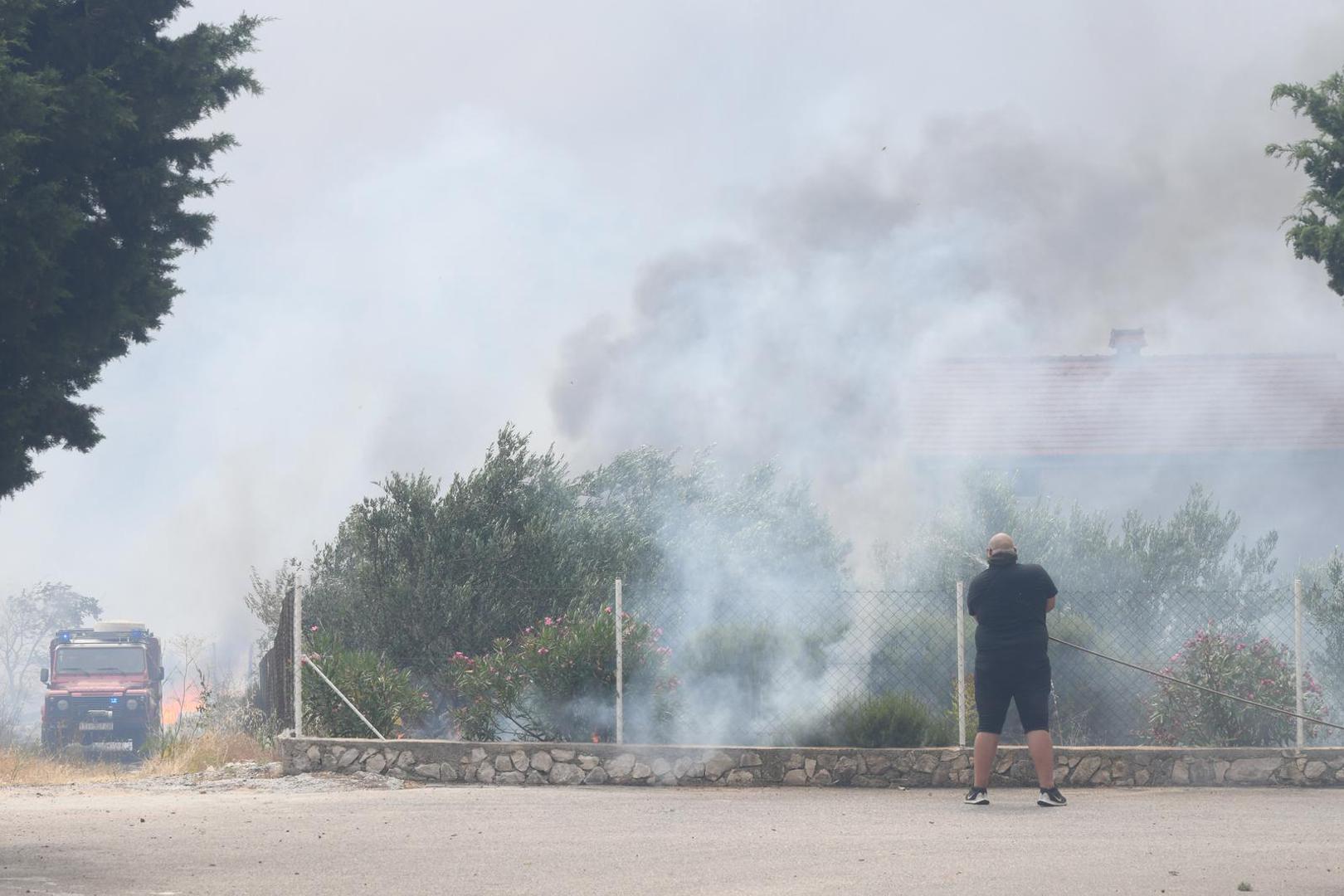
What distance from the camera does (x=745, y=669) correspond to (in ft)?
44.7

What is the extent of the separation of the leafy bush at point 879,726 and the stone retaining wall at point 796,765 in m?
0.22

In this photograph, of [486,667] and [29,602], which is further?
[29,602]

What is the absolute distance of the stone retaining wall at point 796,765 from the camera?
38.8 feet

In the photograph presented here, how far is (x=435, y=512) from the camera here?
16.6 metres

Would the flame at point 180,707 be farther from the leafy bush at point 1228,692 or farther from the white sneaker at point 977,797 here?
the leafy bush at point 1228,692

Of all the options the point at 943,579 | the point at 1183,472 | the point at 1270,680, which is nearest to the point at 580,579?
the point at 943,579

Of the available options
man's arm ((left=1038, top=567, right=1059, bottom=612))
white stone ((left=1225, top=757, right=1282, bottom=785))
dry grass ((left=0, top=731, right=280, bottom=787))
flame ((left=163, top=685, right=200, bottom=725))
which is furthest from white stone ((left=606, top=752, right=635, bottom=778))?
flame ((left=163, top=685, right=200, bottom=725))

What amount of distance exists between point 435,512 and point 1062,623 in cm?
681

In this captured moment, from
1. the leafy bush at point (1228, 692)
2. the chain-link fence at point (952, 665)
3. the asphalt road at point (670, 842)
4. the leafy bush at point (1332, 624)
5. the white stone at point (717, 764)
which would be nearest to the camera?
the asphalt road at point (670, 842)

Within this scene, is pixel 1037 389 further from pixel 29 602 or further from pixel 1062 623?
pixel 29 602

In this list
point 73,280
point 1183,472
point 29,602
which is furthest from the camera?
point 29,602

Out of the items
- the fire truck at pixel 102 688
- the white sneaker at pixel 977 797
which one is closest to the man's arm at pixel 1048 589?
the white sneaker at pixel 977 797

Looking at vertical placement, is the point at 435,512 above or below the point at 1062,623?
above

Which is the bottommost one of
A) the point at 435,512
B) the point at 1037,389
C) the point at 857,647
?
the point at 857,647
